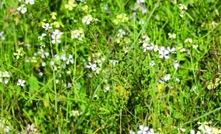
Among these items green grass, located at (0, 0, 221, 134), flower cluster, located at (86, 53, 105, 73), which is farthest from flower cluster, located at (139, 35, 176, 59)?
flower cluster, located at (86, 53, 105, 73)

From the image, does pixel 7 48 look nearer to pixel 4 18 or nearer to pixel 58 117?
pixel 4 18

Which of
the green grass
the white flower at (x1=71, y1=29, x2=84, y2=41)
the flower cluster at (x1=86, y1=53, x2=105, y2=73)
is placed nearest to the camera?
the green grass

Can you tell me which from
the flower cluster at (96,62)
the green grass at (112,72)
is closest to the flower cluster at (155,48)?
the green grass at (112,72)

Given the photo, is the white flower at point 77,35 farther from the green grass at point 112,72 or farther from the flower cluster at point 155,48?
the flower cluster at point 155,48

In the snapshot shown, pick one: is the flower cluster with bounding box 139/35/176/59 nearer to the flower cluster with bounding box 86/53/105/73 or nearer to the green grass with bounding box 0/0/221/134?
the green grass with bounding box 0/0/221/134

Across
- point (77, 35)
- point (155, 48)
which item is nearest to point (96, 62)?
point (77, 35)

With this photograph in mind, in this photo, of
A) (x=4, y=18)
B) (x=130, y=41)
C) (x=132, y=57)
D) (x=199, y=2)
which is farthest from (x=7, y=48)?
(x=199, y=2)

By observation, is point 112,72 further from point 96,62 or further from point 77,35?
point 77,35

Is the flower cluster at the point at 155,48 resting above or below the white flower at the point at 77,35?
below
